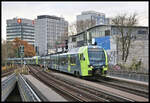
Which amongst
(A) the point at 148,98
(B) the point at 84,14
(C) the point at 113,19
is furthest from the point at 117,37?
(B) the point at 84,14

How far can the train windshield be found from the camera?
24500mm

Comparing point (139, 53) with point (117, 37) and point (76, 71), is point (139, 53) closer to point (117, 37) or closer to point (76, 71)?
point (117, 37)

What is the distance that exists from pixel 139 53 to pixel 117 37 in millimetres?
6338

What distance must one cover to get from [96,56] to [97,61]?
0.53 m

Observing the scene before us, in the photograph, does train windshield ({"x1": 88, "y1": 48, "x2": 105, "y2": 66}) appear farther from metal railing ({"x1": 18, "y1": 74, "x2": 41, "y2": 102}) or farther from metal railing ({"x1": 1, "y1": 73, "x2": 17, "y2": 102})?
metal railing ({"x1": 18, "y1": 74, "x2": 41, "y2": 102})

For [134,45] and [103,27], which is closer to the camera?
[134,45]

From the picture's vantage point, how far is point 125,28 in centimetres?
4328

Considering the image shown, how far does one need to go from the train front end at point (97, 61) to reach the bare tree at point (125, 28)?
17751 mm

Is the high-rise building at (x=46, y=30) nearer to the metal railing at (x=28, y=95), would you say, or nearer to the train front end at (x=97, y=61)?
the train front end at (x=97, y=61)

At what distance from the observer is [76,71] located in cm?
2759

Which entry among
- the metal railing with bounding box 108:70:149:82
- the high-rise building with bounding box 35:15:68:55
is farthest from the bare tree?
the high-rise building with bounding box 35:15:68:55

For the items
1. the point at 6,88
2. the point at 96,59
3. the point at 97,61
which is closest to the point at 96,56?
the point at 96,59

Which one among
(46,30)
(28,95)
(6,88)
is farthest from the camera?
(46,30)

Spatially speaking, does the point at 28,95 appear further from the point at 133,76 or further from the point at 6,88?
the point at 133,76
